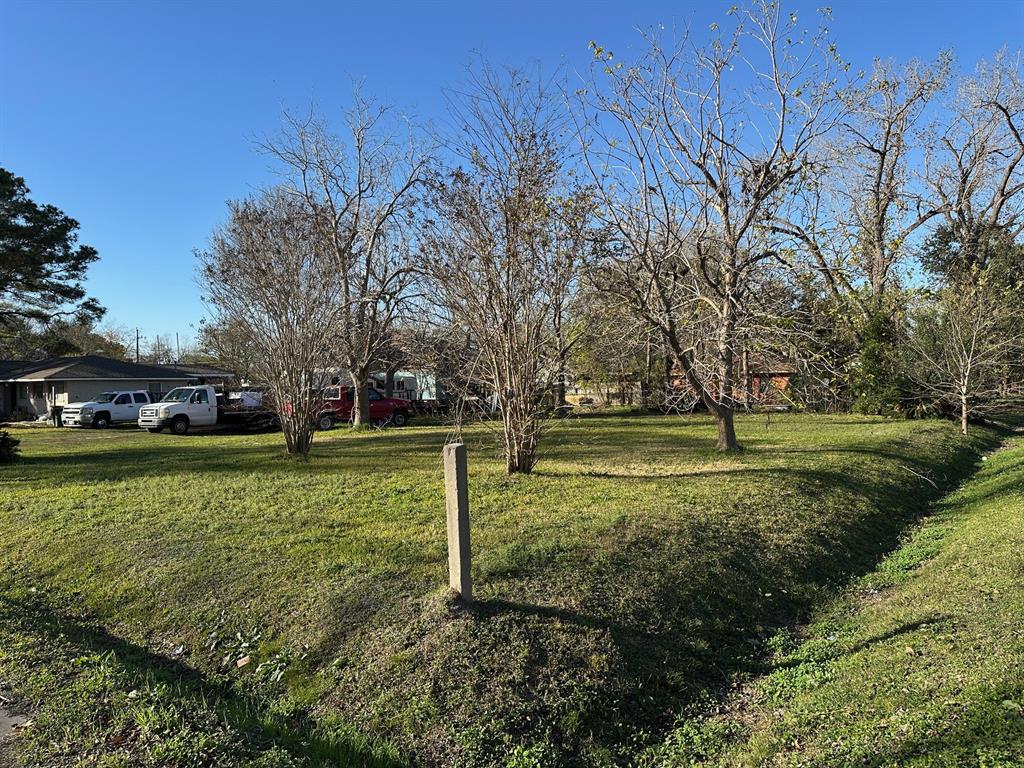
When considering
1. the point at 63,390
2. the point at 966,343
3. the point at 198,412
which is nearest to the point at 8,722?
the point at 198,412

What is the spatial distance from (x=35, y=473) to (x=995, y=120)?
114 ft

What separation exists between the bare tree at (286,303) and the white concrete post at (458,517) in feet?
28.1

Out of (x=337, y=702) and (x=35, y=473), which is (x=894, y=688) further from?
(x=35, y=473)

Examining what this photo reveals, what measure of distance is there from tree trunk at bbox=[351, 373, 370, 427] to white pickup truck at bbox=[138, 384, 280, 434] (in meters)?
3.51

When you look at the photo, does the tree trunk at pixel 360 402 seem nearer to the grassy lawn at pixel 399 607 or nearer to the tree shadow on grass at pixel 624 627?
the grassy lawn at pixel 399 607

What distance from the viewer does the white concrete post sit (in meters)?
4.72

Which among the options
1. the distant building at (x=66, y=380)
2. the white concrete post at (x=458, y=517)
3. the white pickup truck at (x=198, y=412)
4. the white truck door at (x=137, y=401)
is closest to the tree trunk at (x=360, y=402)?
the white pickup truck at (x=198, y=412)

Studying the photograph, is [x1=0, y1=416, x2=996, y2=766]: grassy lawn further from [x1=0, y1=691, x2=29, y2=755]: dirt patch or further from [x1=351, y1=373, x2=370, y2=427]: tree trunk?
[x1=351, y1=373, x2=370, y2=427]: tree trunk

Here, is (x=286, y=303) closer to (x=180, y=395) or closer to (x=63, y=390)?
(x=180, y=395)

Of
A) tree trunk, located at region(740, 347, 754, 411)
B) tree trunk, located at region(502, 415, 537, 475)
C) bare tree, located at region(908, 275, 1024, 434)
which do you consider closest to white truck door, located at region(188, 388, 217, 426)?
tree trunk, located at region(502, 415, 537, 475)

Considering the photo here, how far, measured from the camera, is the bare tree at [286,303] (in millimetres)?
12227

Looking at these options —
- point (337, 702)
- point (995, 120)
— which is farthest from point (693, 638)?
point (995, 120)

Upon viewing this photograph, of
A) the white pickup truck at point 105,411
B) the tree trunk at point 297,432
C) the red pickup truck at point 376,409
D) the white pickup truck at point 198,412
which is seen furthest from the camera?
the white pickup truck at point 105,411

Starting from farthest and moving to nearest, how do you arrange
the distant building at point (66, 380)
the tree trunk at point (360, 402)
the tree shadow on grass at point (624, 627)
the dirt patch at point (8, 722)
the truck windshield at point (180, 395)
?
1. the distant building at point (66, 380)
2. the truck windshield at point (180, 395)
3. the tree trunk at point (360, 402)
4. the tree shadow on grass at point (624, 627)
5. the dirt patch at point (8, 722)
